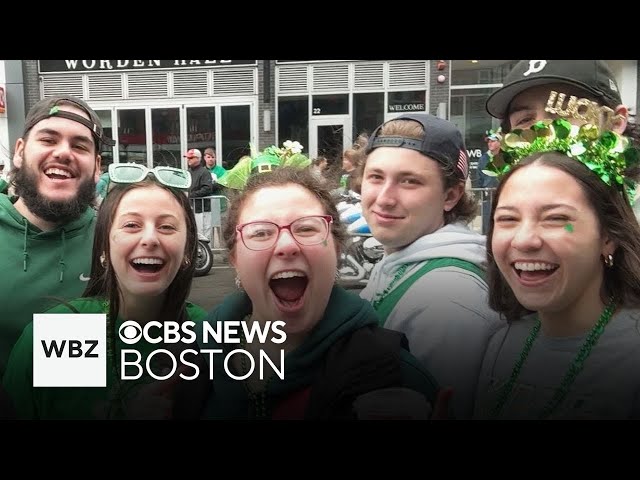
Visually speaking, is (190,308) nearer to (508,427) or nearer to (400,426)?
(400,426)

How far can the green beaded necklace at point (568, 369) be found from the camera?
2.25 meters

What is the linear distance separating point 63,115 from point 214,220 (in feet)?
2.10

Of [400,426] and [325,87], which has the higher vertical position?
[325,87]

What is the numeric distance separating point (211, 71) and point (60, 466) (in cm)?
187

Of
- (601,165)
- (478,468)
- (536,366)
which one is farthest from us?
(478,468)

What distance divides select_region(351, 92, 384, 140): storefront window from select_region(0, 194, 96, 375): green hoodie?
1004 millimetres

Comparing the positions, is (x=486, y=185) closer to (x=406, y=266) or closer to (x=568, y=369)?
(x=406, y=266)

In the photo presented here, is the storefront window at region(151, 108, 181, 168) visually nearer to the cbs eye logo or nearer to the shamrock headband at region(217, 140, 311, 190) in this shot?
the shamrock headband at region(217, 140, 311, 190)

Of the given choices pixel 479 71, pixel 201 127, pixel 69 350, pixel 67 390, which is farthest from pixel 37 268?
pixel 479 71

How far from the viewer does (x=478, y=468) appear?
3.00m

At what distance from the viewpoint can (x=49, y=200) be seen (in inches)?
93.7

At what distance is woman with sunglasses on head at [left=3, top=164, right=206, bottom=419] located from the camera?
7.63 feet


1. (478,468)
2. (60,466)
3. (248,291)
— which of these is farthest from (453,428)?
(60,466)

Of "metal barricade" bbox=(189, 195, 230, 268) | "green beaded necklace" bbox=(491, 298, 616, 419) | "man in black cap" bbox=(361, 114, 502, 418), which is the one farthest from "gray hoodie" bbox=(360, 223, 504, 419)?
"metal barricade" bbox=(189, 195, 230, 268)
